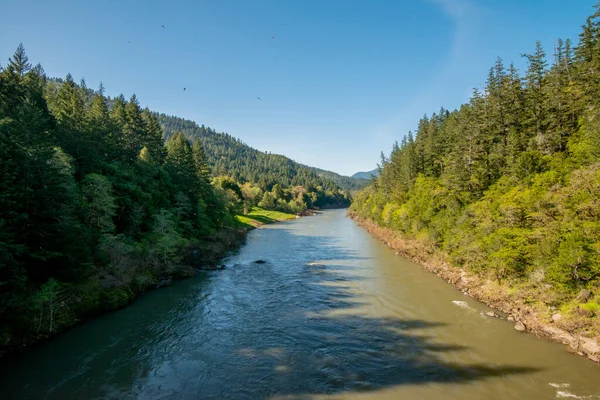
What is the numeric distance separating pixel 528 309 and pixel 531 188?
11.7 metres

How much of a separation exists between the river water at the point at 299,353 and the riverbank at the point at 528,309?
994mm

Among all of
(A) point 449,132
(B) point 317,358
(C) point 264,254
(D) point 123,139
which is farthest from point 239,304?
(A) point 449,132

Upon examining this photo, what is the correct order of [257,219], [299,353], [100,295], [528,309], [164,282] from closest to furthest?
[299,353]
[528,309]
[100,295]
[164,282]
[257,219]

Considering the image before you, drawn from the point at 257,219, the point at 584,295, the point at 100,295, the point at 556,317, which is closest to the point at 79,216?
the point at 100,295

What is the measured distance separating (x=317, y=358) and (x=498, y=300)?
18.5 meters

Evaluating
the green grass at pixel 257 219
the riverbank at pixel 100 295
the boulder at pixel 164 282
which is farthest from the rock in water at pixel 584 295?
the green grass at pixel 257 219

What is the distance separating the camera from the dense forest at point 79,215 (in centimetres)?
1930

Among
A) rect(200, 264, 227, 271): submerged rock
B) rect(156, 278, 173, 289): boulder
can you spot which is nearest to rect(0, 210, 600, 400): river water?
rect(156, 278, 173, 289): boulder

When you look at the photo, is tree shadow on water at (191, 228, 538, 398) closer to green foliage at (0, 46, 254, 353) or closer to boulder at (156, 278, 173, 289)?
green foliage at (0, 46, 254, 353)

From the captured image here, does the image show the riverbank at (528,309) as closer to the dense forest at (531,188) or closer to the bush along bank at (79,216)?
the dense forest at (531,188)

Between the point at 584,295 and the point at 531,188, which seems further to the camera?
the point at 531,188

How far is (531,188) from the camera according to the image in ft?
93.0

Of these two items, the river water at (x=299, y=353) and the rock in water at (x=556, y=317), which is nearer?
the river water at (x=299, y=353)

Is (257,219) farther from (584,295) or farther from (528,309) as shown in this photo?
(584,295)
